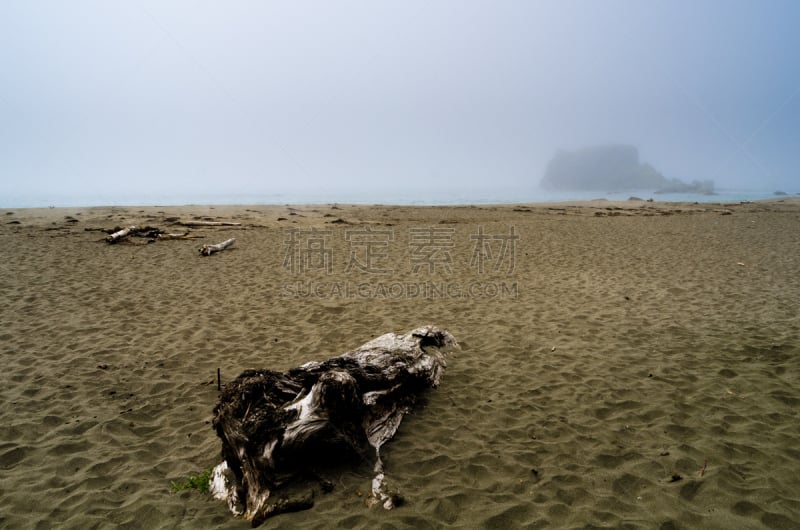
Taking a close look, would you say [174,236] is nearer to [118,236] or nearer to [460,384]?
[118,236]

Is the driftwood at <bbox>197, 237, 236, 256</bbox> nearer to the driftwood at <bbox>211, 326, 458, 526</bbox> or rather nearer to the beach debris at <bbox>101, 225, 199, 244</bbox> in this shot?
the beach debris at <bbox>101, 225, 199, 244</bbox>

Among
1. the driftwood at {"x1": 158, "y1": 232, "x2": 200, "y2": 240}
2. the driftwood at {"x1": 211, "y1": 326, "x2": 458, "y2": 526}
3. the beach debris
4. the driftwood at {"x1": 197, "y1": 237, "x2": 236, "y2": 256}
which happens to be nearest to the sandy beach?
the driftwood at {"x1": 211, "y1": 326, "x2": 458, "y2": 526}

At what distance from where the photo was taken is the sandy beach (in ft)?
12.4

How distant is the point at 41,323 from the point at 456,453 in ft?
30.4

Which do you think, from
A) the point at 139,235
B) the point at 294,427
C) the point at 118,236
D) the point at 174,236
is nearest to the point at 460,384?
the point at 294,427

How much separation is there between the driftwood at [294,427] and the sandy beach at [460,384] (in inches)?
7.6

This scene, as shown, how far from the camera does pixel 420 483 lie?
4.07m

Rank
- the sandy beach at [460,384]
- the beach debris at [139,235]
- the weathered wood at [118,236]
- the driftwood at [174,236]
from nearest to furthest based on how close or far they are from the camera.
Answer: the sandy beach at [460,384], the weathered wood at [118,236], the beach debris at [139,235], the driftwood at [174,236]

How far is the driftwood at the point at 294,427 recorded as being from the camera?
3824 mm

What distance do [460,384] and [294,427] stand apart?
2.93 metres

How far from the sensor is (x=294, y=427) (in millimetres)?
4047

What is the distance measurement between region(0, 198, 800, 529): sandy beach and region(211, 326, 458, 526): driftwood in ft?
0.63

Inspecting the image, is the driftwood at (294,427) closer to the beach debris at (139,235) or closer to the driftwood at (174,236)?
the beach debris at (139,235)

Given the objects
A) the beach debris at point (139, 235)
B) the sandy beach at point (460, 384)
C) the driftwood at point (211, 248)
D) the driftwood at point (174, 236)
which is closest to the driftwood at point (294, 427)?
the sandy beach at point (460, 384)
